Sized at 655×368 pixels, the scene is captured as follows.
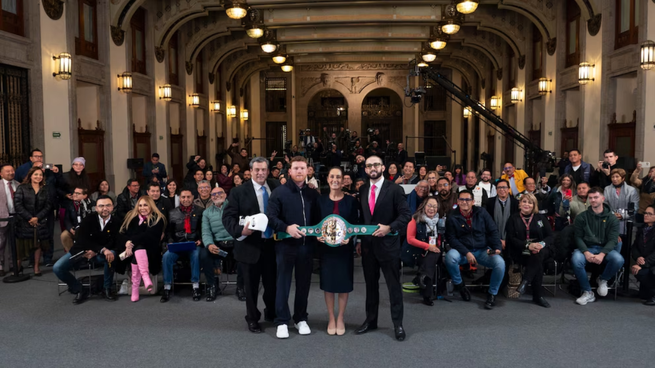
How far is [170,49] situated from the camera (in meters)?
18.1

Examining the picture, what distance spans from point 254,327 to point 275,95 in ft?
86.9

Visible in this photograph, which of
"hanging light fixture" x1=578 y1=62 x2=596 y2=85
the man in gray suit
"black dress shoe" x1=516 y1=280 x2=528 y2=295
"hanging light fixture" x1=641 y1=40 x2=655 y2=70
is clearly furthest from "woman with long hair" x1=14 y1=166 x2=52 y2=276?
"hanging light fixture" x1=578 y1=62 x2=596 y2=85

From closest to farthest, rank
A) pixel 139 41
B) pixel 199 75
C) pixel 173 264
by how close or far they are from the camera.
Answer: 1. pixel 173 264
2. pixel 139 41
3. pixel 199 75

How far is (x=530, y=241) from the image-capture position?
6.55 meters

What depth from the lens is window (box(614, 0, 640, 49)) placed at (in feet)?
36.7

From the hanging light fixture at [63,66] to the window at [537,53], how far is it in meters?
13.4

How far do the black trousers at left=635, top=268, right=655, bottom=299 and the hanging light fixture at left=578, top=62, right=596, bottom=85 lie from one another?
307 inches

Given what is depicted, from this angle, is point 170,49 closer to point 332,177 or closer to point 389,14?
point 389,14

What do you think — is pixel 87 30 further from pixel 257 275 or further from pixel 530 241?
pixel 530 241

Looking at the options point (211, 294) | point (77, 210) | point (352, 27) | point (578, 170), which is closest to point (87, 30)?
point (77, 210)

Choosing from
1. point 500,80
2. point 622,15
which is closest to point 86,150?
point 622,15

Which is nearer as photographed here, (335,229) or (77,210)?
(335,229)

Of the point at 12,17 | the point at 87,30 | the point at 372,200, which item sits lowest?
the point at 372,200

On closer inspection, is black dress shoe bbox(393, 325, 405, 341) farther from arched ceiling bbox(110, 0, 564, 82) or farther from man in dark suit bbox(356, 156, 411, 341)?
arched ceiling bbox(110, 0, 564, 82)
